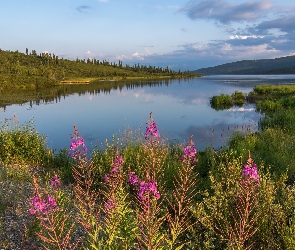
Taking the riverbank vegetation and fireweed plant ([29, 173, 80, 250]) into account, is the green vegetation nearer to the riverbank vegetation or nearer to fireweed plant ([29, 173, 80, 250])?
the riverbank vegetation

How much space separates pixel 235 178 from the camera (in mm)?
5914

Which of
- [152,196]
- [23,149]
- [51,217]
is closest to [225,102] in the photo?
[23,149]

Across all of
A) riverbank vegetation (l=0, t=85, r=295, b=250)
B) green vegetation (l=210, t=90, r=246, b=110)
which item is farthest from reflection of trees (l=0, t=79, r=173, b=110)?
riverbank vegetation (l=0, t=85, r=295, b=250)

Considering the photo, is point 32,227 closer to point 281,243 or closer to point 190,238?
point 190,238

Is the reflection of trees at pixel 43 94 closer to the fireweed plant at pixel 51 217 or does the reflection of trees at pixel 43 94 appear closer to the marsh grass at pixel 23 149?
the marsh grass at pixel 23 149

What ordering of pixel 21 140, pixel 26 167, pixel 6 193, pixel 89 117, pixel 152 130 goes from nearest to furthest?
pixel 152 130, pixel 6 193, pixel 26 167, pixel 21 140, pixel 89 117

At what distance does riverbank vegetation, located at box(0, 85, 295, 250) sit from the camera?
119 inches

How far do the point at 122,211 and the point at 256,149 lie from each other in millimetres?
9851

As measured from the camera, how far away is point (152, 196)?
3348mm

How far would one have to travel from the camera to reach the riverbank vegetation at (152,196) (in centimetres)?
302

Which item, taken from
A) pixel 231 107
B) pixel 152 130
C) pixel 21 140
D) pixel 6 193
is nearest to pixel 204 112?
pixel 231 107

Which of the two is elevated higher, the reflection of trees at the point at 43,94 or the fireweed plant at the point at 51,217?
the fireweed plant at the point at 51,217

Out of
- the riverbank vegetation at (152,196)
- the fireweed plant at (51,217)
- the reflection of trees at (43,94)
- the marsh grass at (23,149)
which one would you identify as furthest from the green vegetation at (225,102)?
the fireweed plant at (51,217)

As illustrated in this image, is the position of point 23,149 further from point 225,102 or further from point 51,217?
point 225,102
